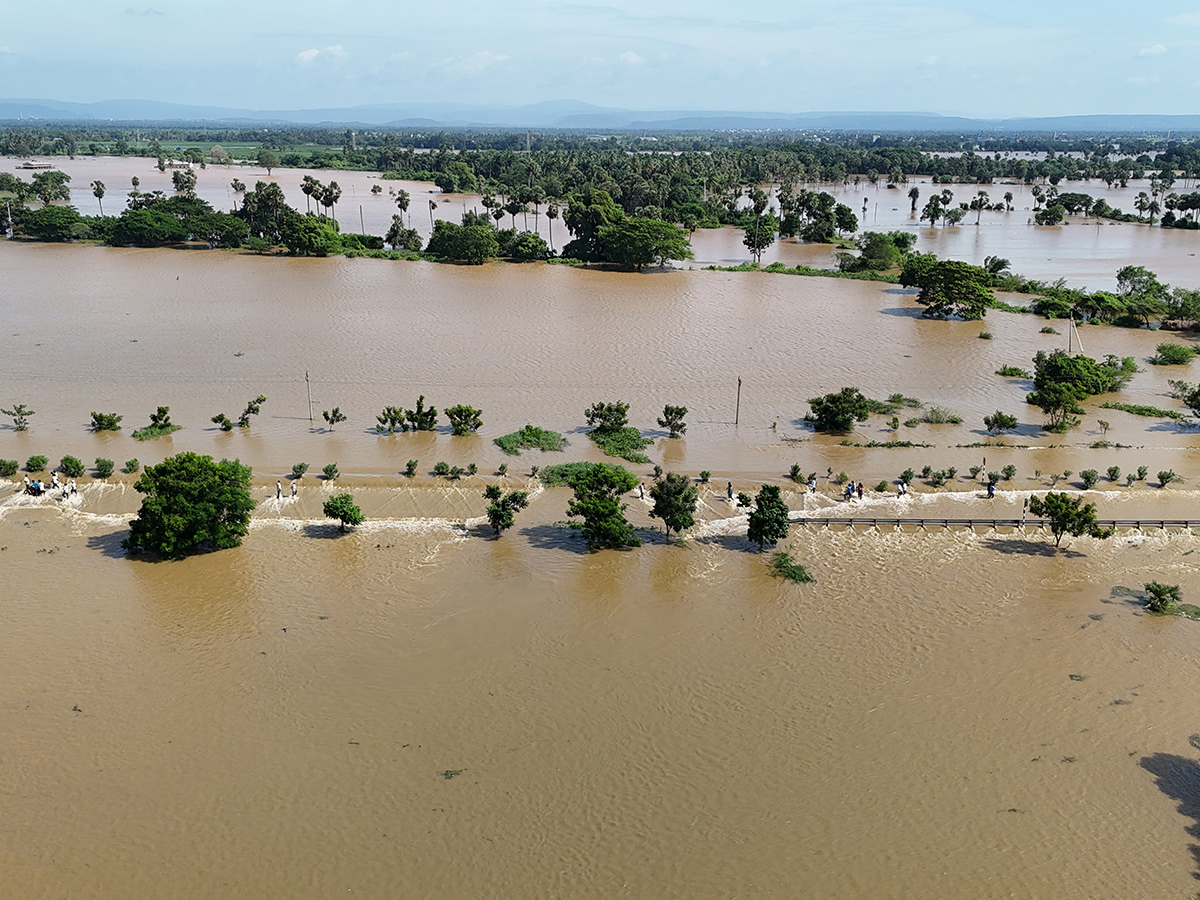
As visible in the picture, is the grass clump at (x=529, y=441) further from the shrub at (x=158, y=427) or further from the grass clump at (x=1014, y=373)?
the grass clump at (x=1014, y=373)

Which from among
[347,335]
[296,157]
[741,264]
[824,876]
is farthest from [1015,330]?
[296,157]

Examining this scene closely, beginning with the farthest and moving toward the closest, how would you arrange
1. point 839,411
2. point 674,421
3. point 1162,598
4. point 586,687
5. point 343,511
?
1. point 839,411
2. point 674,421
3. point 343,511
4. point 1162,598
5. point 586,687

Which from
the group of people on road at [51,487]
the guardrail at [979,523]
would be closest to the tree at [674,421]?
the guardrail at [979,523]

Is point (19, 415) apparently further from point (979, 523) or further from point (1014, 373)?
point (1014, 373)

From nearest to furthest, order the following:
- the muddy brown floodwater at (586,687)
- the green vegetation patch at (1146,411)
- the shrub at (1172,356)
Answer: the muddy brown floodwater at (586,687), the green vegetation patch at (1146,411), the shrub at (1172,356)

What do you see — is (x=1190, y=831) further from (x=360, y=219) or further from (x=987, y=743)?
(x=360, y=219)

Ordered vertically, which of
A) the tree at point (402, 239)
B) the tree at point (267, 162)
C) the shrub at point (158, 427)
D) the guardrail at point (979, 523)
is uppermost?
the tree at point (267, 162)

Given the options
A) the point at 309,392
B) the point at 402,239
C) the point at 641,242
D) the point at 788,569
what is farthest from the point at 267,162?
the point at 788,569
